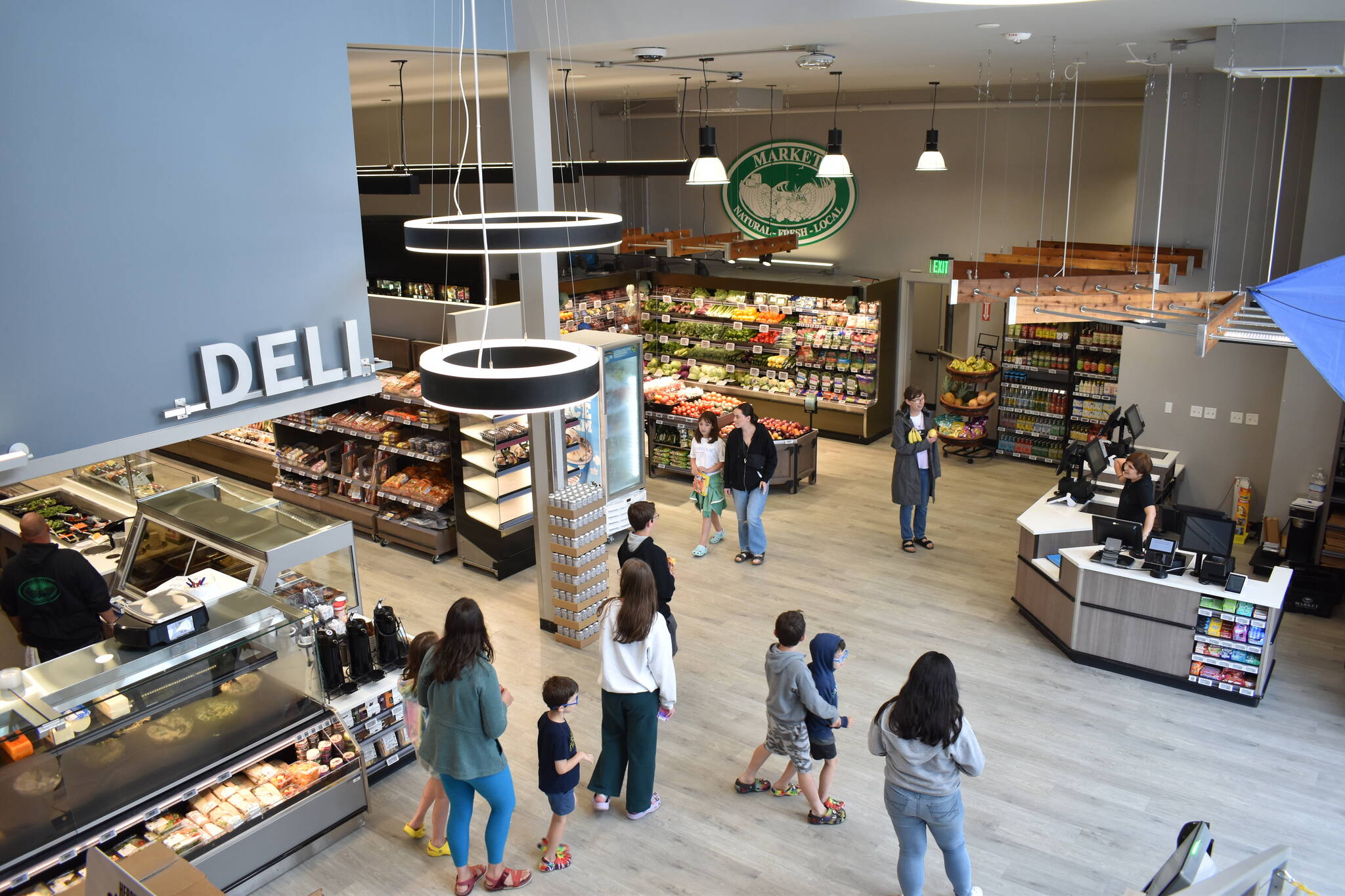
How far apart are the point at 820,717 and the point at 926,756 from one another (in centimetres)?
92

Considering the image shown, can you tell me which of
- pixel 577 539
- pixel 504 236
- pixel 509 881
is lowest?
pixel 509 881

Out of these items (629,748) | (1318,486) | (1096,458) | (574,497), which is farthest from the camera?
(1318,486)

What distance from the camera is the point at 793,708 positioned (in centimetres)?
495

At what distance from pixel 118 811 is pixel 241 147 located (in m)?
3.36

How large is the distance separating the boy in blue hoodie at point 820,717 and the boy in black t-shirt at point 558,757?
4.07 ft

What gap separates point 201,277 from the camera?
481cm

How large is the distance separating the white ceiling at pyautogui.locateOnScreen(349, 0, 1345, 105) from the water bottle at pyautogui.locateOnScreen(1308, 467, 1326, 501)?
376 centimetres

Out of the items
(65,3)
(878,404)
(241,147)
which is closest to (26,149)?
(65,3)

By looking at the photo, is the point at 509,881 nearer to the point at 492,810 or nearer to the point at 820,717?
the point at 492,810

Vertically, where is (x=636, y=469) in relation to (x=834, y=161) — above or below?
below

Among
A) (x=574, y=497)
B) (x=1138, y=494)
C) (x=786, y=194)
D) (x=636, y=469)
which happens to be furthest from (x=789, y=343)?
(x=574, y=497)

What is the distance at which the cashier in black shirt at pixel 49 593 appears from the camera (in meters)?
5.75

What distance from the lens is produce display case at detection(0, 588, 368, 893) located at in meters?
4.19

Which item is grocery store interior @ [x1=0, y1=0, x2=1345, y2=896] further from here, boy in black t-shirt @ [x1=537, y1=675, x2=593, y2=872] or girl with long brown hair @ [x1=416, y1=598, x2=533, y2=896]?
girl with long brown hair @ [x1=416, y1=598, x2=533, y2=896]
